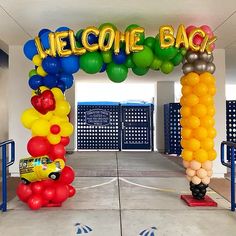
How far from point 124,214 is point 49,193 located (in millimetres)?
1063

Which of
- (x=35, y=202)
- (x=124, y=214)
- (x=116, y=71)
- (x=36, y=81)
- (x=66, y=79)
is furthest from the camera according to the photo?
(x=66, y=79)

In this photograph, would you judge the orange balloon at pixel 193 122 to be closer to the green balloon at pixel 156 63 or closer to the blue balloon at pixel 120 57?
the green balloon at pixel 156 63

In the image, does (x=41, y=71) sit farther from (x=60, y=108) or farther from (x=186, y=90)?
(x=186, y=90)

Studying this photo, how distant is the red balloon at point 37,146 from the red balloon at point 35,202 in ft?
1.89

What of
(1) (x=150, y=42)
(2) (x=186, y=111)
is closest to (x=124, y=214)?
(2) (x=186, y=111)

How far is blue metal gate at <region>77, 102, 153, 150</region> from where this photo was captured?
36.8 feet

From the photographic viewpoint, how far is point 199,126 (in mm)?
4152

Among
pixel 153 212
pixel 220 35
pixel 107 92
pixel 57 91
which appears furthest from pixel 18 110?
pixel 107 92

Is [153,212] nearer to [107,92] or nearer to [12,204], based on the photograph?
[12,204]

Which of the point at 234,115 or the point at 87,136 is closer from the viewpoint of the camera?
the point at 234,115

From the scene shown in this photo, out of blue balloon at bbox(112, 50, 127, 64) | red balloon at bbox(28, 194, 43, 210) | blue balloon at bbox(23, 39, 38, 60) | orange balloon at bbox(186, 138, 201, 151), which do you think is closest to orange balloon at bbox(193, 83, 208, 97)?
orange balloon at bbox(186, 138, 201, 151)

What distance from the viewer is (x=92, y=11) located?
4141 millimetres

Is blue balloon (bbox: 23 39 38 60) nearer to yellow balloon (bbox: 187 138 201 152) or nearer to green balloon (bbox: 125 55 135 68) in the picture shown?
green balloon (bbox: 125 55 135 68)

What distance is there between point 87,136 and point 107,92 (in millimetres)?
2875
